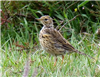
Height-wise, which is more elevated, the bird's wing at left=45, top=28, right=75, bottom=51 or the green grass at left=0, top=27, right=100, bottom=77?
the bird's wing at left=45, top=28, right=75, bottom=51

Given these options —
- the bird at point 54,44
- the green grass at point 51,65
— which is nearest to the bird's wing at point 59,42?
the bird at point 54,44

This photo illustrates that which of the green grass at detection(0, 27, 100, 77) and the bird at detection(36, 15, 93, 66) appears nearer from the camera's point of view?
the green grass at detection(0, 27, 100, 77)

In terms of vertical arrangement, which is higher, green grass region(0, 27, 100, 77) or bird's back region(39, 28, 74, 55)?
bird's back region(39, 28, 74, 55)

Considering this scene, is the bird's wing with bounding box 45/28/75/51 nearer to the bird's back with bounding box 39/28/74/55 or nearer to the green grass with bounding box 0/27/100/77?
the bird's back with bounding box 39/28/74/55

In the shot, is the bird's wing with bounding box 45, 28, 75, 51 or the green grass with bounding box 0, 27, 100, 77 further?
the bird's wing with bounding box 45, 28, 75, 51

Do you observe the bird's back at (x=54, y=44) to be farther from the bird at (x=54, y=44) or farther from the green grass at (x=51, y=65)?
the green grass at (x=51, y=65)

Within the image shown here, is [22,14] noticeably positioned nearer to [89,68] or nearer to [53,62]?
[53,62]

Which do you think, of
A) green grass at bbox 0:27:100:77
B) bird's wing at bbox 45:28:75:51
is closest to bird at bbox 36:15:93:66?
bird's wing at bbox 45:28:75:51

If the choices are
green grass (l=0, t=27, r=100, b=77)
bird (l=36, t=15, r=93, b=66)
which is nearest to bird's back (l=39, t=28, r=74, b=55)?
bird (l=36, t=15, r=93, b=66)

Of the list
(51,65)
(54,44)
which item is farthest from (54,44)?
(51,65)

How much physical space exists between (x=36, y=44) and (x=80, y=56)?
4.83 feet

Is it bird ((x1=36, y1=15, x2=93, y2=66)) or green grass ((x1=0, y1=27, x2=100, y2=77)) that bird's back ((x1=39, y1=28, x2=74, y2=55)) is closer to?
bird ((x1=36, y1=15, x2=93, y2=66))

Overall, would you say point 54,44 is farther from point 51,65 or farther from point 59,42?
point 51,65

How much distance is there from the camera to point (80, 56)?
5.18 meters
